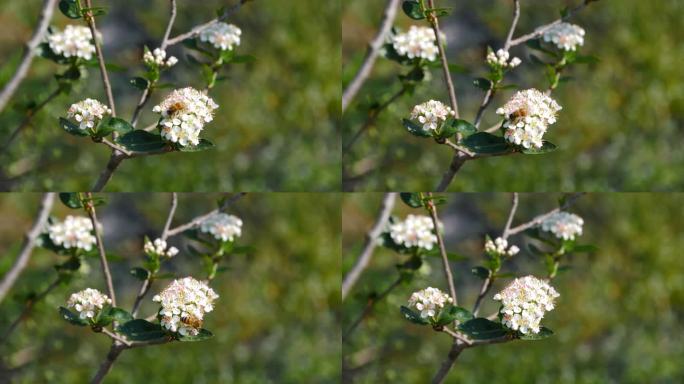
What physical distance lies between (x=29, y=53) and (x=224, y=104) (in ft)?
2.00

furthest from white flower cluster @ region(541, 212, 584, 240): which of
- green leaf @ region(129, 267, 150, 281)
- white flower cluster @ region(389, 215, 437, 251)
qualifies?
green leaf @ region(129, 267, 150, 281)

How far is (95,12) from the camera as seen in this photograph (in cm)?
269

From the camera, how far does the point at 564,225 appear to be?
311cm

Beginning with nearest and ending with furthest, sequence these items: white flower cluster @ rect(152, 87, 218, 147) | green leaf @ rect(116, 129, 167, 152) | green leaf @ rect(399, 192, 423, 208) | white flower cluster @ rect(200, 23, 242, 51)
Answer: white flower cluster @ rect(152, 87, 218, 147)
green leaf @ rect(116, 129, 167, 152)
green leaf @ rect(399, 192, 423, 208)
white flower cluster @ rect(200, 23, 242, 51)

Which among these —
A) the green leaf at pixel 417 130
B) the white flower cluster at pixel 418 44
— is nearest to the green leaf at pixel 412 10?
the white flower cluster at pixel 418 44

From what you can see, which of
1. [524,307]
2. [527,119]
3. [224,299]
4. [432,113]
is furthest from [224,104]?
[524,307]

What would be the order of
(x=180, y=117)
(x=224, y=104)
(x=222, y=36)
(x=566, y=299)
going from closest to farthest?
1. (x=180, y=117)
2. (x=222, y=36)
3. (x=224, y=104)
4. (x=566, y=299)

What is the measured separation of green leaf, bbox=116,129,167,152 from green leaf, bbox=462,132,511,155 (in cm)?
82

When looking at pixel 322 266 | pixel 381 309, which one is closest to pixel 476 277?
pixel 381 309

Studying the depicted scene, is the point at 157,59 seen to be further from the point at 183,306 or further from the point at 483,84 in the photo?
the point at 483,84

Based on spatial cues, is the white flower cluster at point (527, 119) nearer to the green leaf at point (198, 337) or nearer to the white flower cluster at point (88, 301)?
the green leaf at point (198, 337)

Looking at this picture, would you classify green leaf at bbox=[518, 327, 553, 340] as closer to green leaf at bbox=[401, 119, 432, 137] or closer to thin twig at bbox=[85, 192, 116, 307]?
green leaf at bbox=[401, 119, 432, 137]

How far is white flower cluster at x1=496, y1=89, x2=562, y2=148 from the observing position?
261cm

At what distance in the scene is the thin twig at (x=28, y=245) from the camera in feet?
10.1
